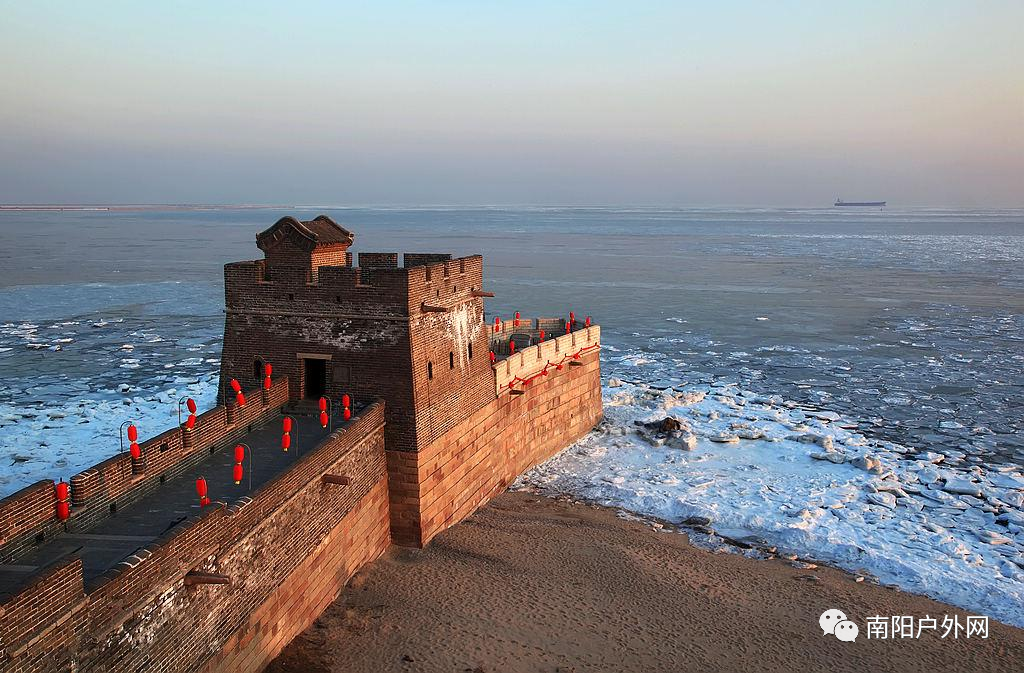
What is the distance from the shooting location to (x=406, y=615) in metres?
16.0

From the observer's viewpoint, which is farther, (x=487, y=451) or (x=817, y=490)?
(x=817, y=490)

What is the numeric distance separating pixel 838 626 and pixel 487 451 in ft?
32.4

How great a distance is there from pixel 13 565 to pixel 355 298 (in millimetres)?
9118

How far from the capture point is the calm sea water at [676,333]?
30.9 metres

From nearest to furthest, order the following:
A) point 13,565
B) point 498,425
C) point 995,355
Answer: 1. point 13,565
2. point 498,425
3. point 995,355

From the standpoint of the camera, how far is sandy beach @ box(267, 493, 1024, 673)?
14.9 m

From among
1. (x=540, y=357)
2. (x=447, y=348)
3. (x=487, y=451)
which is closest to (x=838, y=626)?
(x=487, y=451)

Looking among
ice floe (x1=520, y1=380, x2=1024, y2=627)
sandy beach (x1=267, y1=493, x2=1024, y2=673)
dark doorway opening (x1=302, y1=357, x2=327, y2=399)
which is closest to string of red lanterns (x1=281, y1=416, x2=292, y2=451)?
dark doorway opening (x1=302, y1=357, x2=327, y2=399)

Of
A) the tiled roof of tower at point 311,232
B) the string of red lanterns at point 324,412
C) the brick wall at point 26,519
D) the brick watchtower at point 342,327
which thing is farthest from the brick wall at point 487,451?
the brick wall at point 26,519

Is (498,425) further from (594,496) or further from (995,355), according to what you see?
(995,355)

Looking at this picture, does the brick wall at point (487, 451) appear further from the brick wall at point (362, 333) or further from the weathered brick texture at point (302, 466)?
the brick wall at point (362, 333)

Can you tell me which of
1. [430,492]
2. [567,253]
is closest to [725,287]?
[567,253]

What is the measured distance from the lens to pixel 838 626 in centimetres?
1659

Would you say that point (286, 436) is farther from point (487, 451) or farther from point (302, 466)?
point (487, 451)
